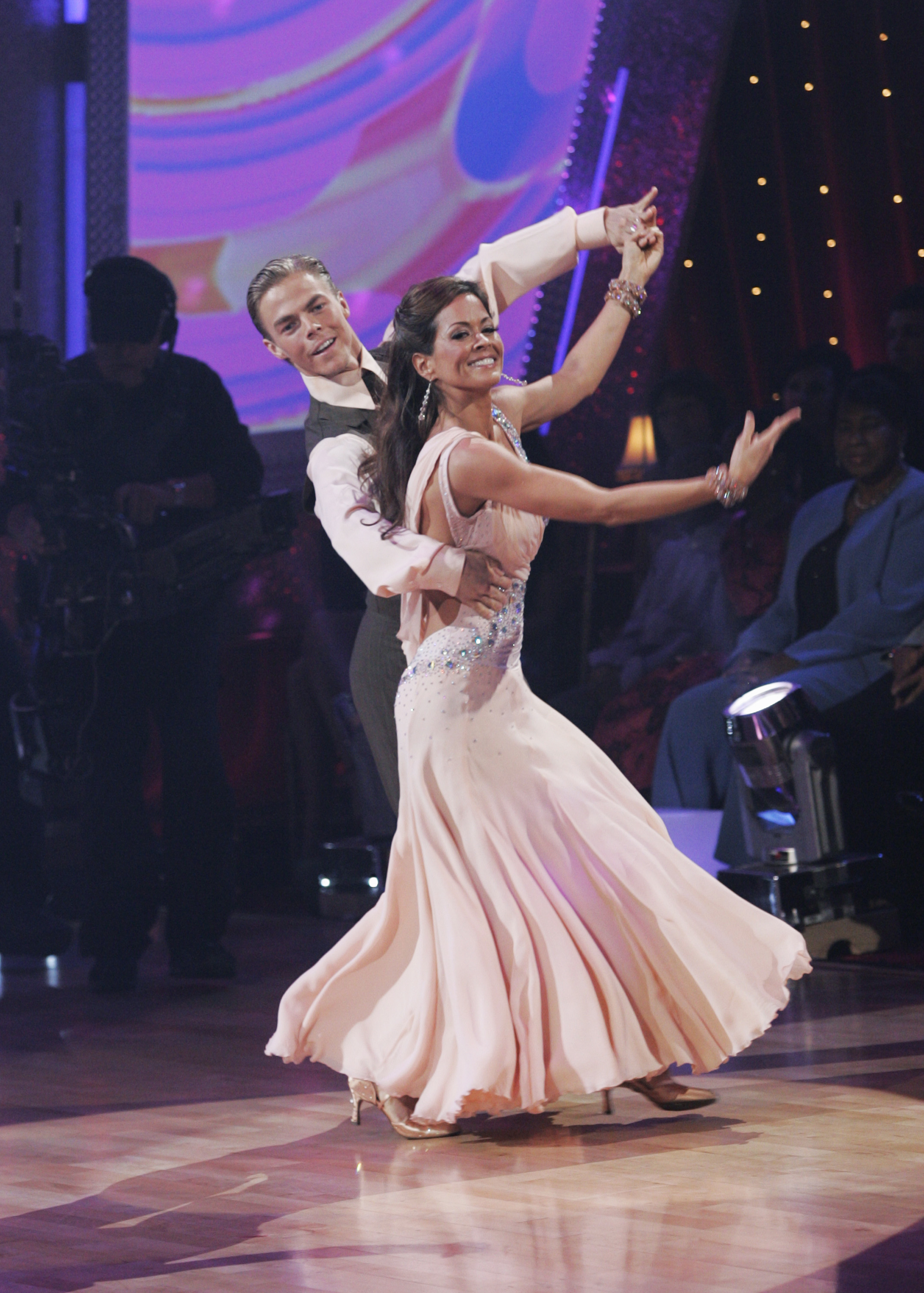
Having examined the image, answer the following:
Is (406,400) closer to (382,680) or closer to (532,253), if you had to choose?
(382,680)

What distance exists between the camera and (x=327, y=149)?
5.73 metres

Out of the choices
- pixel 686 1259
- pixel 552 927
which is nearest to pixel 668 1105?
pixel 552 927

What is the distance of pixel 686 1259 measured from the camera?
2.00m

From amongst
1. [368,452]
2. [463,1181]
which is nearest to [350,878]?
[368,452]

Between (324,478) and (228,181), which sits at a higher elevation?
(228,181)

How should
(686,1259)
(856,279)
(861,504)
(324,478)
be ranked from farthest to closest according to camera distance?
(856,279) → (861,504) → (324,478) → (686,1259)

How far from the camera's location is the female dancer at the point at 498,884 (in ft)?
8.36

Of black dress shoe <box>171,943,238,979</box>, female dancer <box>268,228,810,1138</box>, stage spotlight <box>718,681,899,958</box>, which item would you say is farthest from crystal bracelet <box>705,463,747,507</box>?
black dress shoe <box>171,943,238,979</box>

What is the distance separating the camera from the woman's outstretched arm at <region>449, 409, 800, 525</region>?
2.46m

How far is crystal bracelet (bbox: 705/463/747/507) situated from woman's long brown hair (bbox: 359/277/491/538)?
20.6 inches

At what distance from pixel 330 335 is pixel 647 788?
2462mm

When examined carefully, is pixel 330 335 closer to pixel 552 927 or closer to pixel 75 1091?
pixel 552 927

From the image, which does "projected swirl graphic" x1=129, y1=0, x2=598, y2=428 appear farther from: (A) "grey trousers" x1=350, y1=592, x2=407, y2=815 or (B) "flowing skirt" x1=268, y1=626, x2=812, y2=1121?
(B) "flowing skirt" x1=268, y1=626, x2=812, y2=1121

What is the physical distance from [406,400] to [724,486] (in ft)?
1.99
